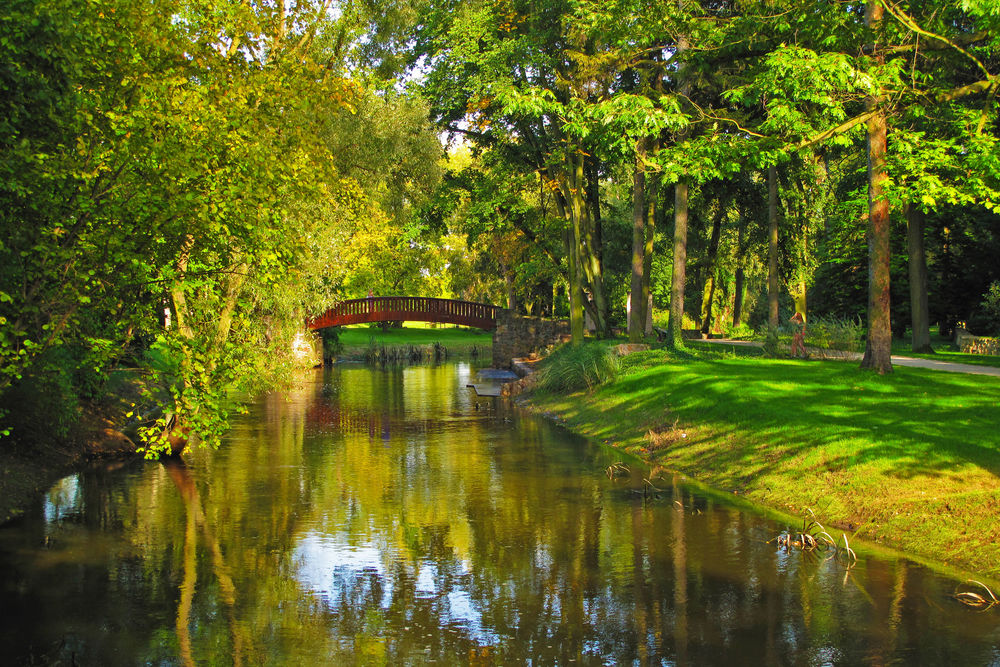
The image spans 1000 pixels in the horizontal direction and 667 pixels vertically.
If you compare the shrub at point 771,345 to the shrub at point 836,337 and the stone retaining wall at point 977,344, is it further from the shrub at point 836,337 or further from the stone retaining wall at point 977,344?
the stone retaining wall at point 977,344

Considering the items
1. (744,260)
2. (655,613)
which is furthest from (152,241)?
(744,260)

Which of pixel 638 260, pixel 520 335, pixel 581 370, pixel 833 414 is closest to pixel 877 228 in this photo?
pixel 833 414

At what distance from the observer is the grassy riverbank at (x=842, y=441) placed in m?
12.9

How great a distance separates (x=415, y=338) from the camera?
3292 inches

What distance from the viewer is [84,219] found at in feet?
37.1

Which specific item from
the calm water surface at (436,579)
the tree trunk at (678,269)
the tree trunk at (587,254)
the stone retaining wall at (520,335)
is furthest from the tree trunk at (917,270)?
the stone retaining wall at (520,335)

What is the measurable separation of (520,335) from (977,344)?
88.6 ft

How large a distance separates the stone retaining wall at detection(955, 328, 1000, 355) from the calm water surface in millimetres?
17449

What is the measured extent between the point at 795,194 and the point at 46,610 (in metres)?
38.1

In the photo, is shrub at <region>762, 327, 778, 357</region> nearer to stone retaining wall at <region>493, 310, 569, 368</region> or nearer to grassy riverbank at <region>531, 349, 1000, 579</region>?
grassy riverbank at <region>531, 349, 1000, 579</region>

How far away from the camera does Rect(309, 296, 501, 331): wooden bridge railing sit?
56.0m

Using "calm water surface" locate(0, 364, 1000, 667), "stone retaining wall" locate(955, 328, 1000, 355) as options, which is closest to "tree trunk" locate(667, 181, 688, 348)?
"stone retaining wall" locate(955, 328, 1000, 355)

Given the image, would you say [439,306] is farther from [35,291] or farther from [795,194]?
[35,291]

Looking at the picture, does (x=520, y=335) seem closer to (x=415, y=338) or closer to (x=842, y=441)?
(x=415, y=338)
